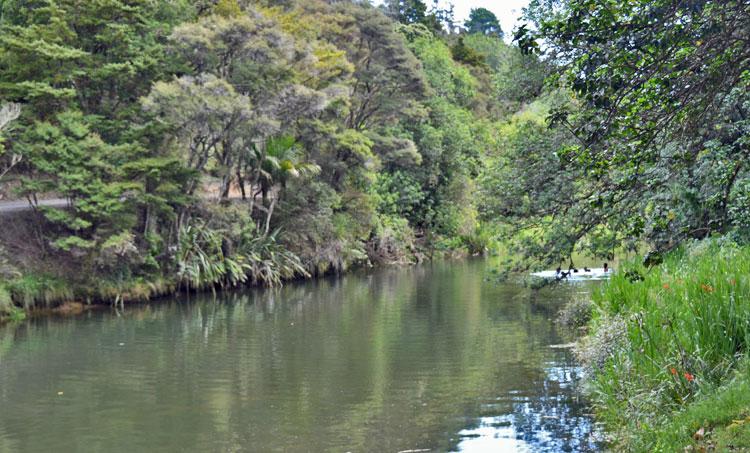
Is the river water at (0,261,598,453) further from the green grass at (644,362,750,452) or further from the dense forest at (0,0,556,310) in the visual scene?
the dense forest at (0,0,556,310)

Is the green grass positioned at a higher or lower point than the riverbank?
lower

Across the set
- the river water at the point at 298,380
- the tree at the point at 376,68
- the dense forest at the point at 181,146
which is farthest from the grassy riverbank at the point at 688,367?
the tree at the point at 376,68

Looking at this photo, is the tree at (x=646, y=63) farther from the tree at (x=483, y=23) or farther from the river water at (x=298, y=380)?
the tree at (x=483, y=23)

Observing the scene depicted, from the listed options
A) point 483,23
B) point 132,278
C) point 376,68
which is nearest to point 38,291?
point 132,278

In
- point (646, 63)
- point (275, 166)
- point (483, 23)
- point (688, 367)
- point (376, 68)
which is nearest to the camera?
point (646, 63)

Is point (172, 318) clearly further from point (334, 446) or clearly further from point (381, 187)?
point (381, 187)

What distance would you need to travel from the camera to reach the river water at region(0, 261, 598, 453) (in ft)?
38.0

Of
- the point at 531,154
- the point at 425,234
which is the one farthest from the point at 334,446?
the point at 425,234

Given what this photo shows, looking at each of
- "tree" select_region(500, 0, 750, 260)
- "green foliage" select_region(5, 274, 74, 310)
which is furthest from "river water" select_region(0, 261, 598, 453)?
"tree" select_region(500, 0, 750, 260)

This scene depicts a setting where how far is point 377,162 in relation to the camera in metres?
39.9

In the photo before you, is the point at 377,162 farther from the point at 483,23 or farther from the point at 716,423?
the point at 483,23

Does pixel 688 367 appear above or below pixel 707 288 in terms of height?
below

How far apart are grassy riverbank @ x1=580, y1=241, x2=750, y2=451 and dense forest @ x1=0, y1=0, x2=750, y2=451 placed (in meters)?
0.04

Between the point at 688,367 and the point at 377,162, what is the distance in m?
31.7
